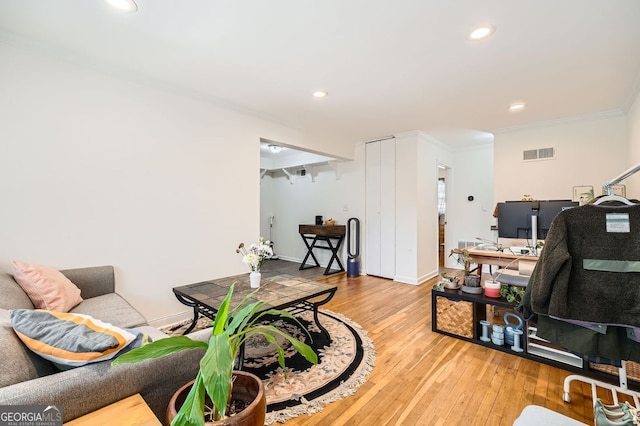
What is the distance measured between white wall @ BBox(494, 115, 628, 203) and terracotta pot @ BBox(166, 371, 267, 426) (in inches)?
182

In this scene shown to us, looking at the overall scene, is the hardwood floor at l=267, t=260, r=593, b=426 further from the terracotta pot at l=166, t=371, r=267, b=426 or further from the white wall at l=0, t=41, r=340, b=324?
the white wall at l=0, t=41, r=340, b=324

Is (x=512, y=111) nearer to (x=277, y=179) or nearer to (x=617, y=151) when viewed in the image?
(x=617, y=151)

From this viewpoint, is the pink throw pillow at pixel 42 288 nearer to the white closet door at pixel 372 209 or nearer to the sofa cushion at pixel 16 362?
the sofa cushion at pixel 16 362

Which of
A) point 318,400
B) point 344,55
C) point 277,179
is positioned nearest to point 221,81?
point 344,55

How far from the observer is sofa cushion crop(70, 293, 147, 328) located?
188 centimetres

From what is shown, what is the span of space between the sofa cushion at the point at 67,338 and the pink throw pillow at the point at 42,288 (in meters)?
1.02

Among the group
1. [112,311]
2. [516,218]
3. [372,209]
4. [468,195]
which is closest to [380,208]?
[372,209]

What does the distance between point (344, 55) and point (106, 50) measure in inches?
77.0

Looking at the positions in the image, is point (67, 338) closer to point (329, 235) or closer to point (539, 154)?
point (329, 235)

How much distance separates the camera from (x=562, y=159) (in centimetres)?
391

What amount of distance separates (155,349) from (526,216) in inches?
129

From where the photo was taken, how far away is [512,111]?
359 centimetres

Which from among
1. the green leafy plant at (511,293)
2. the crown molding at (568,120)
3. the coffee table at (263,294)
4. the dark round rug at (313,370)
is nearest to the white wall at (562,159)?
the crown molding at (568,120)

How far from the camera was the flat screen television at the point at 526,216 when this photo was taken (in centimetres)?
268
